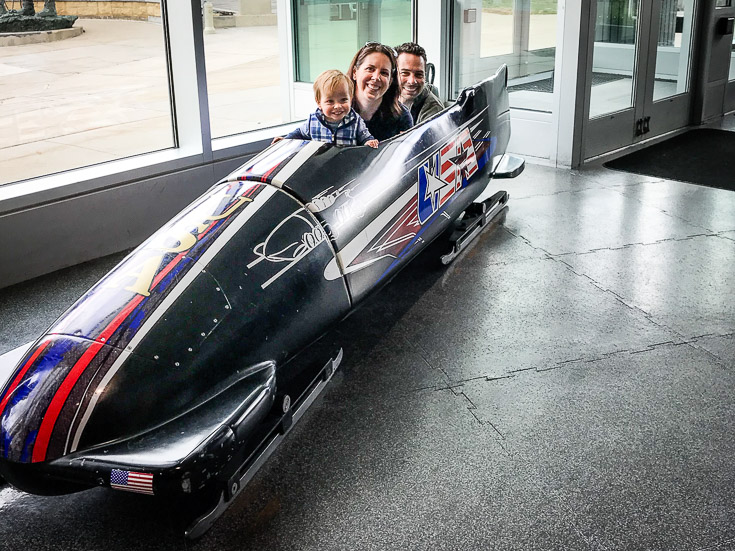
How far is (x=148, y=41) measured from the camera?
4207 mm

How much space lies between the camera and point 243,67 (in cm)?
532

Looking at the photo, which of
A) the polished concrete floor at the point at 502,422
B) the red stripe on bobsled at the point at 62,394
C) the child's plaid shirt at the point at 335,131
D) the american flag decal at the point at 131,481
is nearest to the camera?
the american flag decal at the point at 131,481

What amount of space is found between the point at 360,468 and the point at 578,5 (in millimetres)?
4113

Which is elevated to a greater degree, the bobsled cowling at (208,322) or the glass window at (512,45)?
the glass window at (512,45)

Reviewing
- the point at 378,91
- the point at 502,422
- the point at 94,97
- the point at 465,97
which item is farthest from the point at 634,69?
the point at 502,422

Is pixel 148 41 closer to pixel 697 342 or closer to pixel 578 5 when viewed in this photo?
pixel 578 5

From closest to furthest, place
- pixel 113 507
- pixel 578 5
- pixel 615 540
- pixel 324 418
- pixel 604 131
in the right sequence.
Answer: pixel 615 540 < pixel 113 507 < pixel 324 418 < pixel 578 5 < pixel 604 131

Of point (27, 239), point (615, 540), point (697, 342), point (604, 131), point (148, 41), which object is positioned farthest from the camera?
point (604, 131)

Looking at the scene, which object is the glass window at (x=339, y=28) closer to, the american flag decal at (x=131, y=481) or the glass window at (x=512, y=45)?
the glass window at (x=512, y=45)

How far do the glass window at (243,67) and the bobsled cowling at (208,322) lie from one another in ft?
7.53

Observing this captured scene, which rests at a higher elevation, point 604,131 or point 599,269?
point 604,131

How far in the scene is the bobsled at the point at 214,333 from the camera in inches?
66.1

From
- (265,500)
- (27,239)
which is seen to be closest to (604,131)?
(27,239)

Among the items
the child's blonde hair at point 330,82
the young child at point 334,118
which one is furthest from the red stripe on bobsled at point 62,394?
the child's blonde hair at point 330,82
